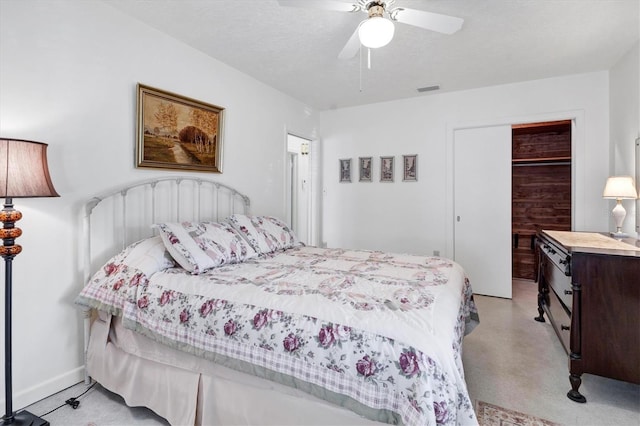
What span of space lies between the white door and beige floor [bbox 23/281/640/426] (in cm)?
121

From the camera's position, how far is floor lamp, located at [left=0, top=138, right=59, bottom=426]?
5.22ft

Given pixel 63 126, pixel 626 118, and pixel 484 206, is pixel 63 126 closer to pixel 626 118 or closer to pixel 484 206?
pixel 484 206

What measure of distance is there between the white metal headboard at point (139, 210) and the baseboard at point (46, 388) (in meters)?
0.10

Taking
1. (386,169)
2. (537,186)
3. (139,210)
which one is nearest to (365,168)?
(386,169)

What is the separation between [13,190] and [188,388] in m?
1.31

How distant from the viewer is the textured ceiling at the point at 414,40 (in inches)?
92.4

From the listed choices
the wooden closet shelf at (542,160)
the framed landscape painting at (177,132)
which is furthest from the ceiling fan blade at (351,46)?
the wooden closet shelf at (542,160)

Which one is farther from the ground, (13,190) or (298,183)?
(298,183)

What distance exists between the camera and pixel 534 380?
2.25m

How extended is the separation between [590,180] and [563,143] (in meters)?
1.55

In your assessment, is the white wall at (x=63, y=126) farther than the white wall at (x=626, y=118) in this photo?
No

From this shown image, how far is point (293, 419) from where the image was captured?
4.79 ft

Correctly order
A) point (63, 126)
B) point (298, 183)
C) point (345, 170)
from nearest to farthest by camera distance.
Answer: point (63, 126)
point (345, 170)
point (298, 183)

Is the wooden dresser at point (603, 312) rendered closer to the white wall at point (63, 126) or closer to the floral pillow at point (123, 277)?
the floral pillow at point (123, 277)
